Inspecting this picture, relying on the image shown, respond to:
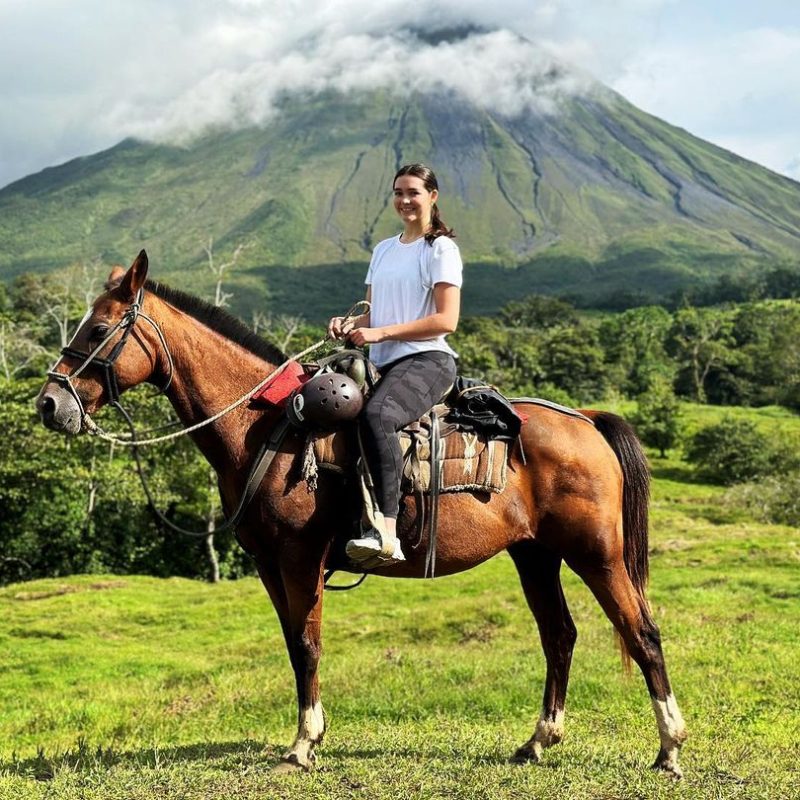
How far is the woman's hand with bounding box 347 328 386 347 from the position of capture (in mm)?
5340

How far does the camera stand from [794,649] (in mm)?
10547

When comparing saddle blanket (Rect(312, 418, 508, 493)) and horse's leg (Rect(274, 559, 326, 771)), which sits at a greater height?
saddle blanket (Rect(312, 418, 508, 493))

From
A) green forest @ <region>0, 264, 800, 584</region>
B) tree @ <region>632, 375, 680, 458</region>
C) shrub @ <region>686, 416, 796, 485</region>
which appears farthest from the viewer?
tree @ <region>632, 375, 680, 458</region>

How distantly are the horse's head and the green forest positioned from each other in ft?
67.9

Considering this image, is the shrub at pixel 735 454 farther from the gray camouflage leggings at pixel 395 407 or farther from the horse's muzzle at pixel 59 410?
the horse's muzzle at pixel 59 410

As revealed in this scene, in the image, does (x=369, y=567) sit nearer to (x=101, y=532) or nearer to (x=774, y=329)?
(x=101, y=532)

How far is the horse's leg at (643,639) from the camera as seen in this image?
18.4ft

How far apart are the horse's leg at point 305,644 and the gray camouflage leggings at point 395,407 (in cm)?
75

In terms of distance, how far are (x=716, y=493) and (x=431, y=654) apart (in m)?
39.4

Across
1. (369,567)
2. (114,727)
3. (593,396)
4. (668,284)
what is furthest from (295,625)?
(668,284)

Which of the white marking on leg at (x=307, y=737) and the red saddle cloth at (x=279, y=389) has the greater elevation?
the red saddle cloth at (x=279, y=389)

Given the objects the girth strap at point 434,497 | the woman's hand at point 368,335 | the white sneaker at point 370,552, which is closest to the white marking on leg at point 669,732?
the girth strap at point 434,497

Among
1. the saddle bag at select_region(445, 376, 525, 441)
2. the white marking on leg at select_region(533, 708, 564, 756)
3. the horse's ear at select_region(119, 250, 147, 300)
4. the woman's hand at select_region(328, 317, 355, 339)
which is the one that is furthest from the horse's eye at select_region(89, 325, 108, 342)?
the white marking on leg at select_region(533, 708, 564, 756)

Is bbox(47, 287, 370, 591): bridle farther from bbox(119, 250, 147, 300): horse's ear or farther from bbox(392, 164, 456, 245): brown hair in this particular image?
bbox(392, 164, 456, 245): brown hair
